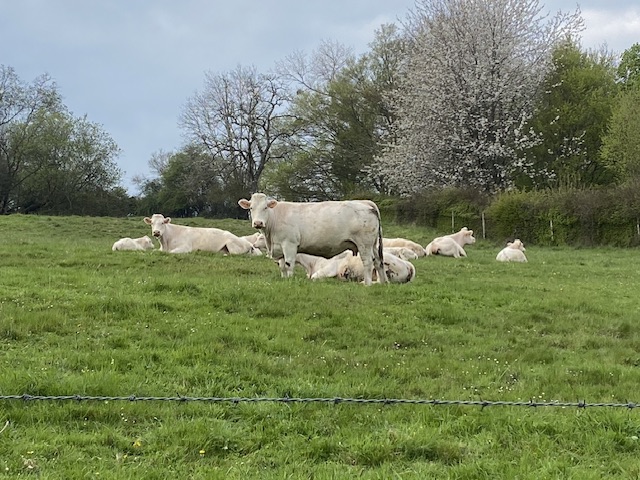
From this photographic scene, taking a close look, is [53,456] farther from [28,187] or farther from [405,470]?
[28,187]

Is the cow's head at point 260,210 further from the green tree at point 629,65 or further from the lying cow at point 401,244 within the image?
the green tree at point 629,65

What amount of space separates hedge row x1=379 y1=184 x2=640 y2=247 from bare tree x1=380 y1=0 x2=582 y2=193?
441cm

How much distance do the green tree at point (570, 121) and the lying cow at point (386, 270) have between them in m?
27.8

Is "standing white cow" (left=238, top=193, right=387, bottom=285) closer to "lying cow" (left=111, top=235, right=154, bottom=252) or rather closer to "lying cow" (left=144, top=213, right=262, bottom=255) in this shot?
"lying cow" (left=144, top=213, right=262, bottom=255)

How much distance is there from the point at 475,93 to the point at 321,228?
25.0 metres

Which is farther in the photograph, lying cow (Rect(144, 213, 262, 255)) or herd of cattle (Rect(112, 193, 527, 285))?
lying cow (Rect(144, 213, 262, 255))

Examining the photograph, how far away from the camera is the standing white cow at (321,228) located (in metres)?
13.4

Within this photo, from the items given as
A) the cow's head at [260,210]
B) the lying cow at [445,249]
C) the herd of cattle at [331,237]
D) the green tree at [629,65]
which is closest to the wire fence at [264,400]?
the herd of cattle at [331,237]

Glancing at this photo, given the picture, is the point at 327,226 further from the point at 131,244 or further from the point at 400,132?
the point at 400,132

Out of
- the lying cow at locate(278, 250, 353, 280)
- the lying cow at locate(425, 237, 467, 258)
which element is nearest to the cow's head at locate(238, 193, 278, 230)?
the lying cow at locate(278, 250, 353, 280)

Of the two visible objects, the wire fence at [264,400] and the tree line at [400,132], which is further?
the tree line at [400,132]

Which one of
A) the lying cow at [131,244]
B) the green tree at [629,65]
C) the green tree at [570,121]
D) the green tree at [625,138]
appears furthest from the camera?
the green tree at [629,65]

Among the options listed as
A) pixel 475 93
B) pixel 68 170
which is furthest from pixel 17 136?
pixel 475 93

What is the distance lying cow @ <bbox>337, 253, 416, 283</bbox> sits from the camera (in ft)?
45.4
